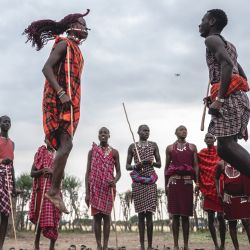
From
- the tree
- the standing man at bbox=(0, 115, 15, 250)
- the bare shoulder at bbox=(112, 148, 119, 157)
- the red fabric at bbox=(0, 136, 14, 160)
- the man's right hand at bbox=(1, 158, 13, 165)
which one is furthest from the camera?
the tree

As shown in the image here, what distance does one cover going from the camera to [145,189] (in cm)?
999

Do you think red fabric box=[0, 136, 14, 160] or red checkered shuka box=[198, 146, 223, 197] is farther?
red checkered shuka box=[198, 146, 223, 197]

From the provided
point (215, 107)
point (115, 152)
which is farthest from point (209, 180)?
point (215, 107)

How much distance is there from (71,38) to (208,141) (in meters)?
5.01

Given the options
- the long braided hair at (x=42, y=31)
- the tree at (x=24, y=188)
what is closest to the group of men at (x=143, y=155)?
the long braided hair at (x=42, y=31)

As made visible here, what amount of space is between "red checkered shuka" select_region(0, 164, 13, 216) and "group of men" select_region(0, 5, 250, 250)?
17 millimetres

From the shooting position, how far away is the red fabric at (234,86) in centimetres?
560

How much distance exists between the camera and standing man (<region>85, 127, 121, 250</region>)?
31.1 ft

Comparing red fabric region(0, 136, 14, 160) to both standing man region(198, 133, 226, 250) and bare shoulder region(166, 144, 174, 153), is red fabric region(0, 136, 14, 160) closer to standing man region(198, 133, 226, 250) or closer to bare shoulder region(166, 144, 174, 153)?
bare shoulder region(166, 144, 174, 153)

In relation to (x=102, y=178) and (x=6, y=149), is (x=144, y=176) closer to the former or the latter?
(x=102, y=178)

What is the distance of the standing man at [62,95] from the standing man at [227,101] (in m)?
1.48

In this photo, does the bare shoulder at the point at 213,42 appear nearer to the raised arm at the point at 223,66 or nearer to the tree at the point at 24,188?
the raised arm at the point at 223,66

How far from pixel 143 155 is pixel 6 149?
8.56 ft

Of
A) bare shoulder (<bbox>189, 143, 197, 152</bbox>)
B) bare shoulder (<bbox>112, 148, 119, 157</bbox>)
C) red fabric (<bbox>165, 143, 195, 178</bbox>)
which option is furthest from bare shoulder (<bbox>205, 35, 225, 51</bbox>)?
bare shoulder (<bbox>112, 148, 119, 157</bbox>)
